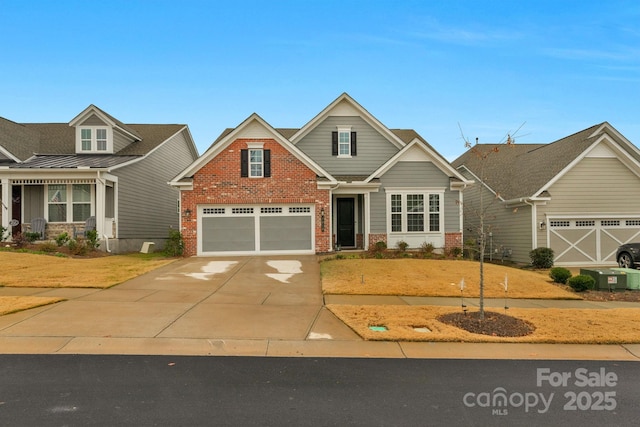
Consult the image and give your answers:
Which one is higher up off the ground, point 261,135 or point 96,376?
point 261,135

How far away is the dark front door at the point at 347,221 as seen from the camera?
22.2 meters

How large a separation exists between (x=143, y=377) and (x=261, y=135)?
50.1 ft

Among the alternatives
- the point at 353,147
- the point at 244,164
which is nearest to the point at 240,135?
the point at 244,164

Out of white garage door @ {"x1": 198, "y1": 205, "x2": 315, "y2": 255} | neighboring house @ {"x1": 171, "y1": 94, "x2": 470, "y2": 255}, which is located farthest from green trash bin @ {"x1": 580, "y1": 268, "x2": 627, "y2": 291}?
white garage door @ {"x1": 198, "y1": 205, "x2": 315, "y2": 255}

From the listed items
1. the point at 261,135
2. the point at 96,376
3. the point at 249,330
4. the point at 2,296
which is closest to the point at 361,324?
the point at 249,330

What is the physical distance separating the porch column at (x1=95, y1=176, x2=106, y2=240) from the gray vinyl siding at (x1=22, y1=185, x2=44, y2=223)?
10.6ft

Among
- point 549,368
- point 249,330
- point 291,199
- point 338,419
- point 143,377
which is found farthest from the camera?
point 291,199

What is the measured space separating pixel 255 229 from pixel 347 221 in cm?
495

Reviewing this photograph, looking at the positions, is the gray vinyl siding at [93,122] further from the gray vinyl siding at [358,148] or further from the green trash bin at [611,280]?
the green trash bin at [611,280]

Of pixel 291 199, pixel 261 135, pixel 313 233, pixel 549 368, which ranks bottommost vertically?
pixel 549 368

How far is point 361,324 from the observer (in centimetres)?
852

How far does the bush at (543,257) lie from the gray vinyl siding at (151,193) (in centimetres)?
1954

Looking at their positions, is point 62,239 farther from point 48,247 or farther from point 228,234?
point 228,234

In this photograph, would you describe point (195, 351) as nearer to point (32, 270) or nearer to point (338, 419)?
point (338, 419)
